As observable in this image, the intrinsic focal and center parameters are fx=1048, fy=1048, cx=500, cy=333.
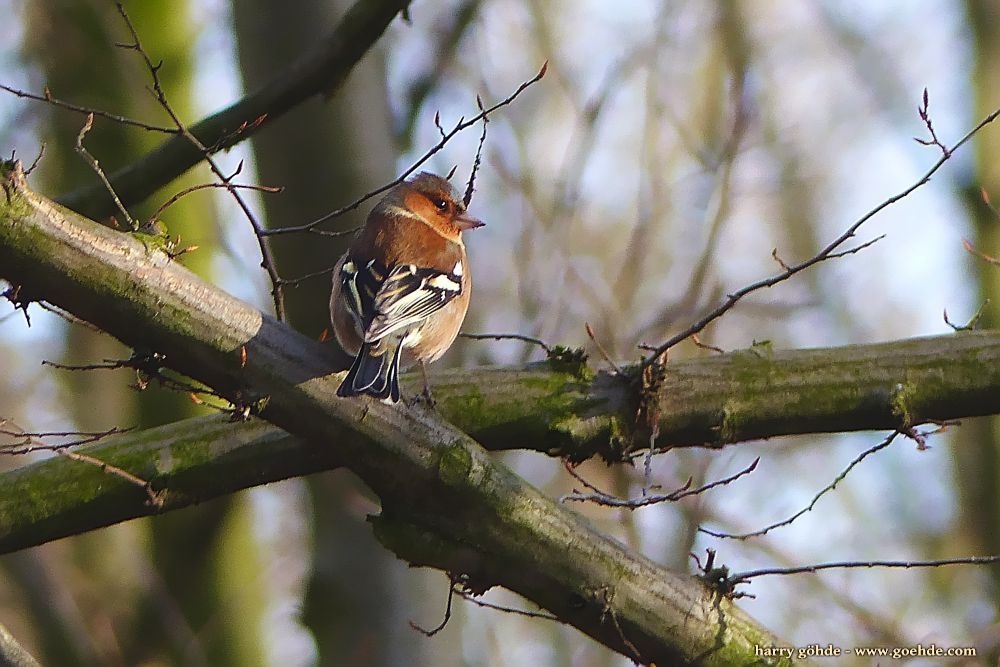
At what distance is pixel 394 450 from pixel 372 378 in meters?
0.21

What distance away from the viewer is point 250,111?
396 centimetres

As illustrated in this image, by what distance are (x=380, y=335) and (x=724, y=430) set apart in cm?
114

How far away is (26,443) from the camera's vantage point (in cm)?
306

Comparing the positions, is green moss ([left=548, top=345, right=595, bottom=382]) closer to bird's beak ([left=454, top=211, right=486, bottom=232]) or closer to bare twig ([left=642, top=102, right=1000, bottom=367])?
bare twig ([left=642, top=102, right=1000, bottom=367])

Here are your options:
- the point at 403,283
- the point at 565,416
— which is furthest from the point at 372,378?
the point at 403,283

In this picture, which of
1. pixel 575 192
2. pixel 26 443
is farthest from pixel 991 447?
pixel 26 443

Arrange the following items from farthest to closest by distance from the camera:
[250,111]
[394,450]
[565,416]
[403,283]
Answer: [403,283], [250,111], [565,416], [394,450]

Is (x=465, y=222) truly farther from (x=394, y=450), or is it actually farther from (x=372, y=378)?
(x=394, y=450)

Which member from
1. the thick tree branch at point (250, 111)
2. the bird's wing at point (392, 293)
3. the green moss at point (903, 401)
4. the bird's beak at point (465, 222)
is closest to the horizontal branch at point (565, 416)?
the green moss at point (903, 401)

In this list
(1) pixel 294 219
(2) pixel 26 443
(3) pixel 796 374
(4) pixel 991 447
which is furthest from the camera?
(4) pixel 991 447

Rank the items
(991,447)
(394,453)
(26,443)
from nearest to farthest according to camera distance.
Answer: (394,453) → (26,443) → (991,447)

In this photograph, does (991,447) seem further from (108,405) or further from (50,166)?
(50,166)

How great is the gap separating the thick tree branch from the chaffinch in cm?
68

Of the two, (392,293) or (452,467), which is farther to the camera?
(392,293)
